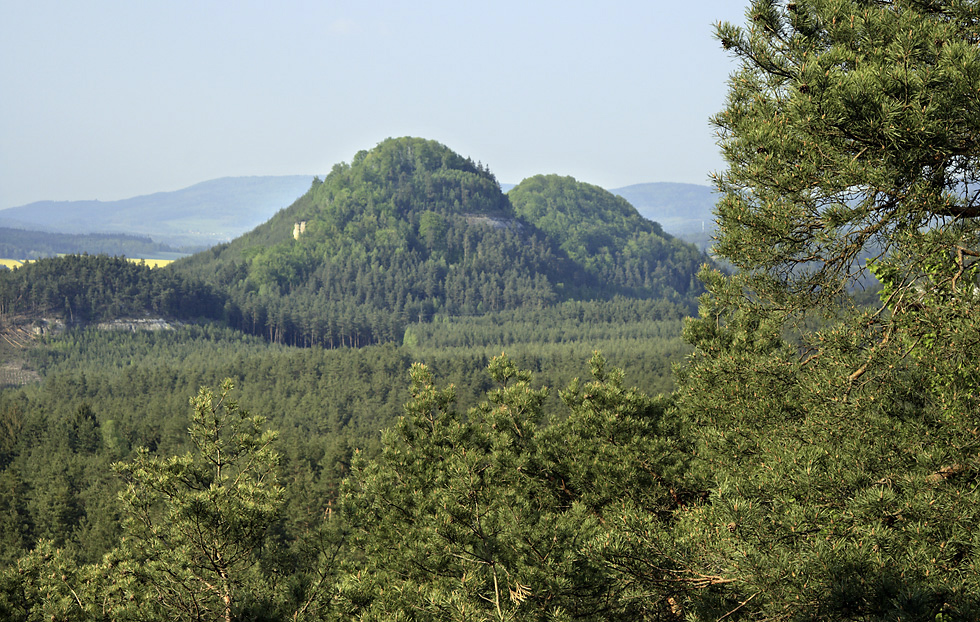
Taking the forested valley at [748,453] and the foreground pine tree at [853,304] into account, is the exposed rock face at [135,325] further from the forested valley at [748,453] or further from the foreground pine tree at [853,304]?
the foreground pine tree at [853,304]

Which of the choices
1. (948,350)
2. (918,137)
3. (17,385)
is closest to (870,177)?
(918,137)

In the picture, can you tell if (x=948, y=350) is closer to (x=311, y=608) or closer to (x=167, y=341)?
(x=311, y=608)

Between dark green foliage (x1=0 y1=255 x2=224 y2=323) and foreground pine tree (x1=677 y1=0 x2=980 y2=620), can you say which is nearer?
foreground pine tree (x1=677 y1=0 x2=980 y2=620)

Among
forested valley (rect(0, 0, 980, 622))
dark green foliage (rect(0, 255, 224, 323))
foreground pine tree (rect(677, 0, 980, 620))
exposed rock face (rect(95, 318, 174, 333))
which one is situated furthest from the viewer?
exposed rock face (rect(95, 318, 174, 333))

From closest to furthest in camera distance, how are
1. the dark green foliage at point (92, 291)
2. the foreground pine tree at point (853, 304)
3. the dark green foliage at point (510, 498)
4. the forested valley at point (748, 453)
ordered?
the foreground pine tree at point (853, 304) → the forested valley at point (748, 453) → the dark green foliage at point (510, 498) → the dark green foliage at point (92, 291)

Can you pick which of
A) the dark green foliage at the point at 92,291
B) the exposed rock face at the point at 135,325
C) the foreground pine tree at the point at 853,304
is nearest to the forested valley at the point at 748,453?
the foreground pine tree at the point at 853,304

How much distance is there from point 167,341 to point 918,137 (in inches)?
6335

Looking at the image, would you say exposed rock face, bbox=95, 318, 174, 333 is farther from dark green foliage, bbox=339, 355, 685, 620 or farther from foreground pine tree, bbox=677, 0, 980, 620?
foreground pine tree, bbox=677, 0, 980, 620

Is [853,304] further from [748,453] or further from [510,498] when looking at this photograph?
[510,498]

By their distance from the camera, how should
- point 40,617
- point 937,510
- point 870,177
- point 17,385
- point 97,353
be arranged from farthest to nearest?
point 97,353, point 17,385, point 40,617, point 870,177, point 937,510

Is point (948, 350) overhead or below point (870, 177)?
below

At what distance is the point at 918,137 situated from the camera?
8.40m

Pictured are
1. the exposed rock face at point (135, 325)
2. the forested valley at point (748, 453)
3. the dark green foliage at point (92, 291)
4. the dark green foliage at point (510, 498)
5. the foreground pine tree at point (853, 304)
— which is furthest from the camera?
the exposed rock face at point (135, 325)

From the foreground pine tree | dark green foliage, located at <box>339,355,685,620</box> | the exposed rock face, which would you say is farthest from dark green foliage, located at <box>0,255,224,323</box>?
the foreground pine tree
